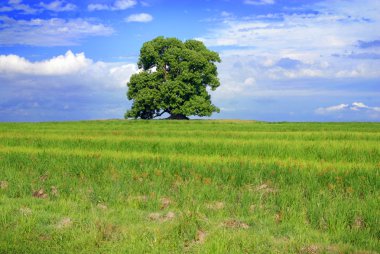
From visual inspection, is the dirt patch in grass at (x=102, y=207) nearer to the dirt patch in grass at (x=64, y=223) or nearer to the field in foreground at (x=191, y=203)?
the field in foreground at (x=191, y=203)

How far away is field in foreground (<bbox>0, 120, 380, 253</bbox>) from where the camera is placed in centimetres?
735

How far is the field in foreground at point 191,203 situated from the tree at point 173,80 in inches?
1387

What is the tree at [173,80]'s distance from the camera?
175 ft

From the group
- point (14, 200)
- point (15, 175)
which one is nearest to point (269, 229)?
point (14, 200)

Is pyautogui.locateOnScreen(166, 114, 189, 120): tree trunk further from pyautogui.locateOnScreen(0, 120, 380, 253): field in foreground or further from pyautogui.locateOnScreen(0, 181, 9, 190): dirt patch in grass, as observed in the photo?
pyautogui.locateOnScreen(0, 181, 9, 190): dirt patch in grass

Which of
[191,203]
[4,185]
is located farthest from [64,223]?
[4,185]

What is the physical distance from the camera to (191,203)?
32.9 ft

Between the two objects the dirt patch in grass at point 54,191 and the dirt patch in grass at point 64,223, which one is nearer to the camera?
the dirt patch in grass at point 64,223

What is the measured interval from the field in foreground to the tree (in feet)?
116

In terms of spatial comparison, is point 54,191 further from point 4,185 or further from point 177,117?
point 177,117

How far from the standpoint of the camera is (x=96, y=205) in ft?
33.8

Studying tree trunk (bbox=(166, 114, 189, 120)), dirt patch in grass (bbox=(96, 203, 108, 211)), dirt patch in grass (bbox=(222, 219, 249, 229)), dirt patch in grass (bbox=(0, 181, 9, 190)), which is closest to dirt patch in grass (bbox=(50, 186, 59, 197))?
dirt patch in grass (bbox=(0, 181, 9, 190))

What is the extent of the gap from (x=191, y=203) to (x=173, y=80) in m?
46.3

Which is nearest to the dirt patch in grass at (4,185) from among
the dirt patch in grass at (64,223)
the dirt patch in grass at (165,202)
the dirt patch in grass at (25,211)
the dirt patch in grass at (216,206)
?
the dirt patch in grass at (25,211)
